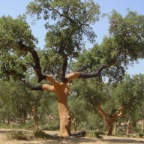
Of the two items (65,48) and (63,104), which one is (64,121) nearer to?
(63,104)

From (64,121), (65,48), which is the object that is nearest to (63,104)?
(64,121)

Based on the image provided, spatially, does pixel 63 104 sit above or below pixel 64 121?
above

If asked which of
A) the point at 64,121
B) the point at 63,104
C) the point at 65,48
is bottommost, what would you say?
the point at 64,121

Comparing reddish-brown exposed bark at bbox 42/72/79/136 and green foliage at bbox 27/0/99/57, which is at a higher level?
green foliage at bbox 27/0/99/57

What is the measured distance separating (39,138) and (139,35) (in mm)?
9674

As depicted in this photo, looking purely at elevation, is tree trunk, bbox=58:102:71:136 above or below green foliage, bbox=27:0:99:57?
below

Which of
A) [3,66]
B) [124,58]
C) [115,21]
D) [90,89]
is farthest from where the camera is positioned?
[90,89]

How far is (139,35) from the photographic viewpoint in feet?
66.2

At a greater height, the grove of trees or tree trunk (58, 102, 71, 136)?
the grove of trees

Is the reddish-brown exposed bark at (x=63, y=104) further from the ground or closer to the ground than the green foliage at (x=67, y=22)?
closer to the ground

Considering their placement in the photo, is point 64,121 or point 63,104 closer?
point 64,121

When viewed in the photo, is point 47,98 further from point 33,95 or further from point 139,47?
point 139,47

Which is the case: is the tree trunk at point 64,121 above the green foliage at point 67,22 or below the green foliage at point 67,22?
below

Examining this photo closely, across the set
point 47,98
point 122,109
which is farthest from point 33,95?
point 122,109
